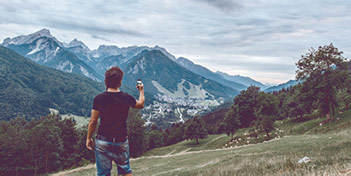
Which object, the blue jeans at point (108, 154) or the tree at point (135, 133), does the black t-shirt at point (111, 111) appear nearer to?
the blue jeans at point (108, 154)

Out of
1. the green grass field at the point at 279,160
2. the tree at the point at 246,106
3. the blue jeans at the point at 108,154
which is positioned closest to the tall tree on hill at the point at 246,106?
the tree at the point at 246,106

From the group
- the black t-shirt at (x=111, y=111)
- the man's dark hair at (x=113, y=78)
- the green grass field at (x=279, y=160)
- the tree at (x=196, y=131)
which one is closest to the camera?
the black t-shirt at (x=111, y=111)

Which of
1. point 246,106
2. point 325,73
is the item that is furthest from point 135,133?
point 325,73

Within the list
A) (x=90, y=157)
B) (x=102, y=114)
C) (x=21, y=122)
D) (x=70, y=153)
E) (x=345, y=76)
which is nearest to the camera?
(x=102, y=114)

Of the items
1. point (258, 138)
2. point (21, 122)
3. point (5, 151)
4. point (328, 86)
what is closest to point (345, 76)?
point (328, 86)

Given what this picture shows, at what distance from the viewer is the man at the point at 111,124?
593cm

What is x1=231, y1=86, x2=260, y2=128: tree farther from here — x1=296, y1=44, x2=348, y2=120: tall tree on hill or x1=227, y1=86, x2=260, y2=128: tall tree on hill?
x1=296, y1=44, x2=348, y2=120: tall tree on hill

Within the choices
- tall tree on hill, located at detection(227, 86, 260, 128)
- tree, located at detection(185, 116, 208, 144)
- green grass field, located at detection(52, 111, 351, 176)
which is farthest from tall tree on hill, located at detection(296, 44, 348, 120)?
tree, located at detection(185, 116, 208, 144)

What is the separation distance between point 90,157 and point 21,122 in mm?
59732

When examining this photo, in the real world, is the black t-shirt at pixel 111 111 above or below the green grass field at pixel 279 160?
above

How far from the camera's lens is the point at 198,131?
7225 cm

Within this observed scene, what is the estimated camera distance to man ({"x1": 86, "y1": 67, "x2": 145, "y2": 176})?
234 inches

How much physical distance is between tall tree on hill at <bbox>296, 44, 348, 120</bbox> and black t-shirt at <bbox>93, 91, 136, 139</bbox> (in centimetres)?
3930

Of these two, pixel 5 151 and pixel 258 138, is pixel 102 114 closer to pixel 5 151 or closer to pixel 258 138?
pixel 258 138
